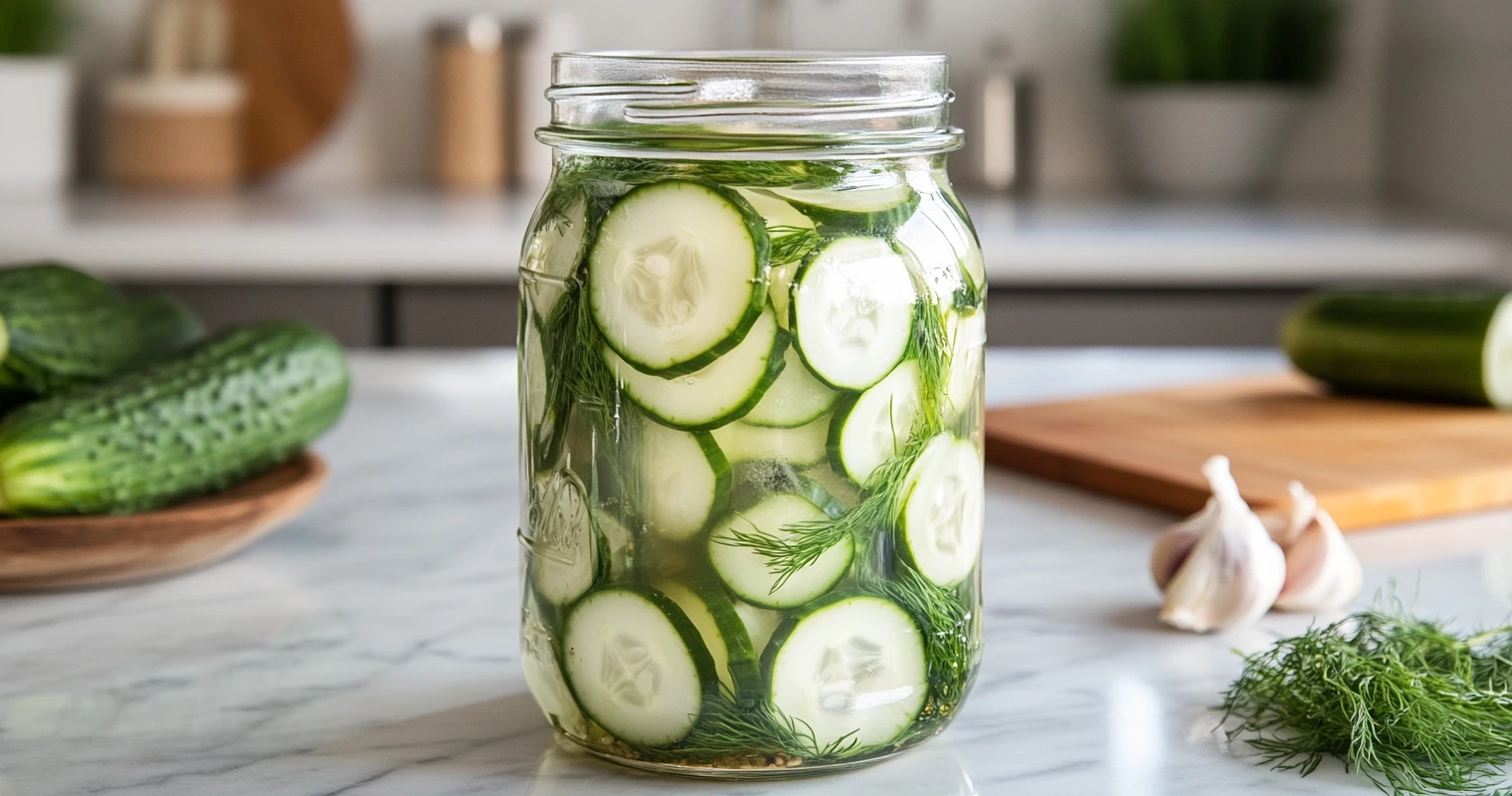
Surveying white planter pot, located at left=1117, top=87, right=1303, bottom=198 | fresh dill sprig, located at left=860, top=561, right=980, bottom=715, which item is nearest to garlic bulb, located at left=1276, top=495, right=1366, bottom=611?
fresh dill sprig, located at left=860, top=561, right=980, bottom=715

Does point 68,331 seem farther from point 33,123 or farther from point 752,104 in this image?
point 33,123

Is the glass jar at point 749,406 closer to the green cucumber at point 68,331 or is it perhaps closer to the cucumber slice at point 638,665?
the cucumber slice at point 638,665

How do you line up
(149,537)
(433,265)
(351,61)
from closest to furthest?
(149,537)
(433,265)
(351,61)

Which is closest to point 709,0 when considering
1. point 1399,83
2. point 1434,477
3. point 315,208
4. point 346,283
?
point 315,208

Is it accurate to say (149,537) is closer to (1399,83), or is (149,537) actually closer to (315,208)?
(315,208)

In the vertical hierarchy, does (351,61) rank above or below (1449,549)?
above

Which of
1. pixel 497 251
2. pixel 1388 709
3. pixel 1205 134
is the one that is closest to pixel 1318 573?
pixel 1388 709
